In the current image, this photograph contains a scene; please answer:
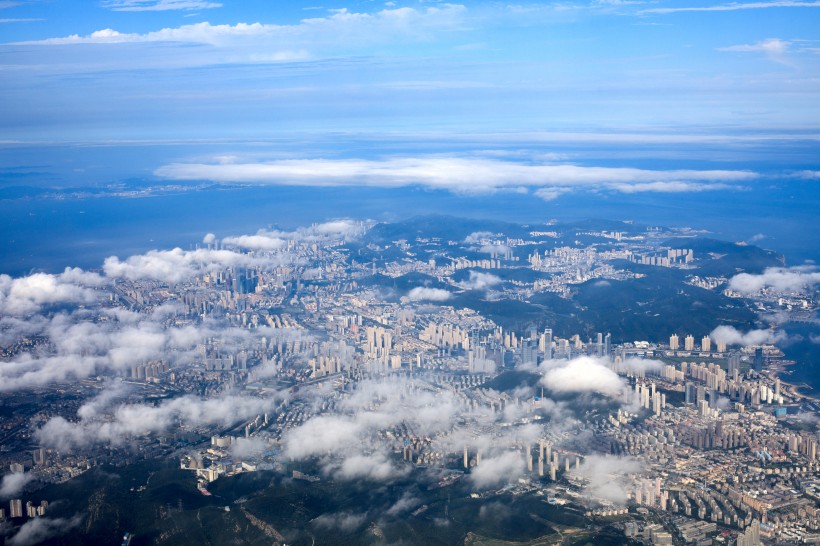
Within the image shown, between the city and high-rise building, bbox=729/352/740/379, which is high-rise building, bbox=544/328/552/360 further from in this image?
high-rise building, bbox=729/352/740/379

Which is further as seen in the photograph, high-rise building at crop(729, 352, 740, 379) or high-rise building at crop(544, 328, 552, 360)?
high-rise building at crop(544, 328, 552, 360)

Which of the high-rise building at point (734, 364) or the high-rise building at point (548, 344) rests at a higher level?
the high-rise building at point (548, 344)

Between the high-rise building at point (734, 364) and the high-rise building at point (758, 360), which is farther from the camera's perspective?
the high-rise building at point (758, 360)

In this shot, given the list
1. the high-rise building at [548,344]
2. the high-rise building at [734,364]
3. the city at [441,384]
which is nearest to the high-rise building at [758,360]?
the city at [441,384]

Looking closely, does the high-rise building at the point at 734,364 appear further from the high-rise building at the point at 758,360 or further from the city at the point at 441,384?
the high-rise building at the point at 758,360

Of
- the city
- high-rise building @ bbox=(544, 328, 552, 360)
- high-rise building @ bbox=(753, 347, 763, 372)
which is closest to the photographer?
the city

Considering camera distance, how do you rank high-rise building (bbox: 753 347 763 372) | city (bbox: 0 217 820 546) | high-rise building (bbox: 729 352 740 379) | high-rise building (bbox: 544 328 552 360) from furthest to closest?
high-rise building (bbox: 544 328 552 360) → high-rise building (bbox: 753 347 763 372) → high-rise building (bbox: 729 352 740 379) → city (bbox: 0 217 820 546)

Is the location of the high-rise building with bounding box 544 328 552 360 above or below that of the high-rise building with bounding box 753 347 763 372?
above

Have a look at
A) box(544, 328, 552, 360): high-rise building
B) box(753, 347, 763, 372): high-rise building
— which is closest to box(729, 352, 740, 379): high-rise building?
box(753, 347, 763, 372): high-rise building

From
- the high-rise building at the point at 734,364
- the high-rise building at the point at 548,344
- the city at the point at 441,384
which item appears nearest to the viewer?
the city at the point at 441,384

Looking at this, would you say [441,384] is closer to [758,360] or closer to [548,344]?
[548,344]

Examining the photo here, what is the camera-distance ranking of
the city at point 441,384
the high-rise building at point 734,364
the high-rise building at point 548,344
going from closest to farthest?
the city at point 441,384
the high-rise building at point 734,364
the high-rise building at point 548,344

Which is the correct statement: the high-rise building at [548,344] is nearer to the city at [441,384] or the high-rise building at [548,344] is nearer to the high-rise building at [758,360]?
the city at [441,384]
